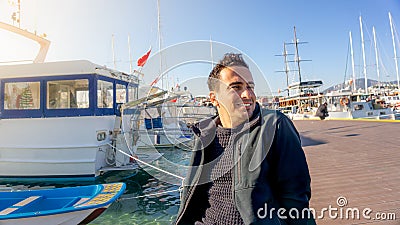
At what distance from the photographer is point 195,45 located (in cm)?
136

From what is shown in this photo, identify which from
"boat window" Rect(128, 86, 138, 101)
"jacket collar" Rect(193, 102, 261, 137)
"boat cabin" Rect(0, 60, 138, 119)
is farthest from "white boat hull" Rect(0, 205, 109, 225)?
"boat window" Rect(128, 86, 138, 101)

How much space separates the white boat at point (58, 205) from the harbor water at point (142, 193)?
0.60m

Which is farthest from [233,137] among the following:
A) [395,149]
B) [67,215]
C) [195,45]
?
[395,149]

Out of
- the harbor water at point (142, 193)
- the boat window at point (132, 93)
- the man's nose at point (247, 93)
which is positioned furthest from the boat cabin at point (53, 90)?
the man's nose at point (247, 93)

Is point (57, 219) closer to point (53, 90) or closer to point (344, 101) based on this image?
point (53, 90)

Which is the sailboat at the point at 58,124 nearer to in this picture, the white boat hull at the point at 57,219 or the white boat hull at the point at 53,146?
the white boat hull at the point at 53,146

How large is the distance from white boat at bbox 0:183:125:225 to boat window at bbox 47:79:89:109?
297 centimetres

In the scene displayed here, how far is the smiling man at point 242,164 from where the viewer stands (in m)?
1.03

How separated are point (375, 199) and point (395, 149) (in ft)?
13.2

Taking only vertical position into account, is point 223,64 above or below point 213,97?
above

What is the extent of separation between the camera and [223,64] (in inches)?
49.2

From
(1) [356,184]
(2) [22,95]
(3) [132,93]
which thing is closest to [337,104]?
(3) [132,93]

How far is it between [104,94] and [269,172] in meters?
6.84

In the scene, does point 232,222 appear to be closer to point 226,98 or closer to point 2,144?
point 226,98
